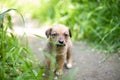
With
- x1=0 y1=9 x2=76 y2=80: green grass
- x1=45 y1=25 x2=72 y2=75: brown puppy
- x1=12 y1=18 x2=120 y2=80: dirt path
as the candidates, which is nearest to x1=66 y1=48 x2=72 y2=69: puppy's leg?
x1=12 y1=18 x2=120 y2=80: dirt path

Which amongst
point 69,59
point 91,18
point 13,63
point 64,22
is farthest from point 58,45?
point 64,22

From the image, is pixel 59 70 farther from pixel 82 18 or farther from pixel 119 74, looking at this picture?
pixel 82 18

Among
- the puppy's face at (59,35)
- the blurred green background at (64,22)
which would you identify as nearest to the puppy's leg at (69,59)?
the puppy's face at (59,35)

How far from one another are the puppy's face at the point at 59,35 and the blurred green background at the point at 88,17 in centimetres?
87

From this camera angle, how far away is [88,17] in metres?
6.31

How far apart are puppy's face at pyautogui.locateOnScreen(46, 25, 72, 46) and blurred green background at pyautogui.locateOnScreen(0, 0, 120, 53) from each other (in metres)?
0.87

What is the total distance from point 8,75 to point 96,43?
2.42 m

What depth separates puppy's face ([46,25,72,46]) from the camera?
453 centimetres

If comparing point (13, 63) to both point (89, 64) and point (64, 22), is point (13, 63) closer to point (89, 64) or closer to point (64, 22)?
point (89, 64)

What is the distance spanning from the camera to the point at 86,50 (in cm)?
582

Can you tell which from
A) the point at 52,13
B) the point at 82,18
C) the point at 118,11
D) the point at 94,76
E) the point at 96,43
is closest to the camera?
the point at 94,76

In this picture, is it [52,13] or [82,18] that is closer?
[82,18]

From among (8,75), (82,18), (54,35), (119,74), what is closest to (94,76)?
(119,74)

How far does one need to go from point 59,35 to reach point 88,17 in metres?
1.79
